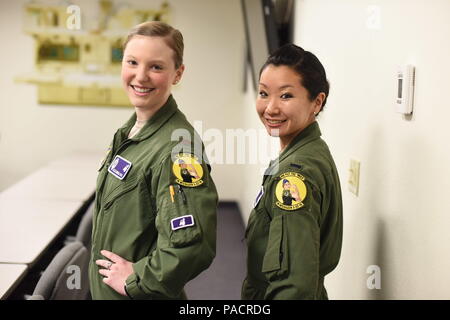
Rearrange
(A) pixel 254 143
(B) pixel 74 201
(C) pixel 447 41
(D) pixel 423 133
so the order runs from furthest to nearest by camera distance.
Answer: (B) pixel 74 201 < (A) pixel 254 143 < (D) pixel 423 133 < (C) pixel 447 41

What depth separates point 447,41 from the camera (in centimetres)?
98

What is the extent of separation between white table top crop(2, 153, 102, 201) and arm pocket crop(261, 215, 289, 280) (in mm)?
2126

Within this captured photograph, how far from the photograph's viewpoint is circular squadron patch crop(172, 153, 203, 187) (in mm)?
1010

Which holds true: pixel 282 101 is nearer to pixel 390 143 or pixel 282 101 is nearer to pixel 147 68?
pixel 147 68

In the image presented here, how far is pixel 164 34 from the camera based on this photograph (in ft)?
3.24

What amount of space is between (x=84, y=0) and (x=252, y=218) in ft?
1.98

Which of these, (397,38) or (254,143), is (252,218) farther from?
(397,38)

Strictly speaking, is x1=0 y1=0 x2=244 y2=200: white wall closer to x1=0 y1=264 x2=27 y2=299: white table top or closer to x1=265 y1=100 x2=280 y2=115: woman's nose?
x1=265 y1=100 x2=280 y2=115: woman's nose

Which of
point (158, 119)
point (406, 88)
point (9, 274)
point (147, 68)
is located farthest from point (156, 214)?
point (9, 274)

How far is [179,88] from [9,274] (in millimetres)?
991

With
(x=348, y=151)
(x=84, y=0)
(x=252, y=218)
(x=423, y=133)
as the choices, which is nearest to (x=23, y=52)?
(x=84, y=0)

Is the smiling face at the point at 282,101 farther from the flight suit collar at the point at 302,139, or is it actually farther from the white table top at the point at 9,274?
the white table top at the point at 9,274

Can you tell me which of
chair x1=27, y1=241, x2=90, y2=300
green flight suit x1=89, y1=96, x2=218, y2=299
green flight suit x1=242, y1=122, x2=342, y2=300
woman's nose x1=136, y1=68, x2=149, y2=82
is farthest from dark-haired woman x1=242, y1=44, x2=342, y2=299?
chair x1=27, y1=241, x2=90, y2=300

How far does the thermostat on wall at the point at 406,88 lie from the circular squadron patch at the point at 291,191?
334 mm
